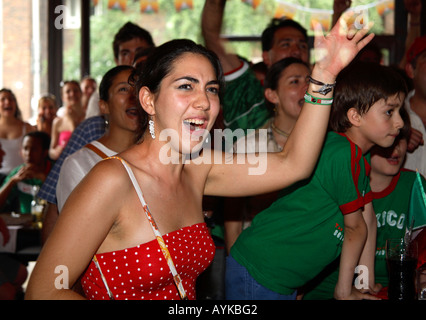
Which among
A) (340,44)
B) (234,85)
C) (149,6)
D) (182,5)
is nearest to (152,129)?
(340,44)

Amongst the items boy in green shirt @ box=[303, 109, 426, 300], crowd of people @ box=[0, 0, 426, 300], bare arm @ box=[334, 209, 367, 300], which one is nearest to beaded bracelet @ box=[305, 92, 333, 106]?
crowd of people @ box=[0, 0, 426, 300]

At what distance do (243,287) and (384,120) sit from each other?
0.82 metres

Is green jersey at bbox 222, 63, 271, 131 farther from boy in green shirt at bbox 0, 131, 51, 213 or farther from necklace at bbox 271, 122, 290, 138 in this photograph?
boy in green shirt at bbox 0, 131, 51, 213

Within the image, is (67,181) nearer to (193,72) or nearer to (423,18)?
(193,72)

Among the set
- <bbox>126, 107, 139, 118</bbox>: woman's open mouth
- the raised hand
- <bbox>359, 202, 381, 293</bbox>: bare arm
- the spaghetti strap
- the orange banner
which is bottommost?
<bbox>359, 202, 381, 293</bbox>: bare arm

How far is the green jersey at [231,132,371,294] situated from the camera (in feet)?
5.96

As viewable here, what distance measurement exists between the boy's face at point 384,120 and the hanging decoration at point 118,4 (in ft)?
21.5

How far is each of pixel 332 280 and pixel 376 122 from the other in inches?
25.9

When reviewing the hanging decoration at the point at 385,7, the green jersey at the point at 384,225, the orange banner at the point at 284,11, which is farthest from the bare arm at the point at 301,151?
the hanging decoration at the point at 385,7

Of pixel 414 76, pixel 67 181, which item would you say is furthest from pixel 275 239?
pixel 414 76

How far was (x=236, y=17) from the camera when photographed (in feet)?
24.2

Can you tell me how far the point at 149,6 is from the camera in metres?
7.91

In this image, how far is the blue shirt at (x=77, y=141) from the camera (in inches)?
102

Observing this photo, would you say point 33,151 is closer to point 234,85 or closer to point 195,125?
point 234,85
